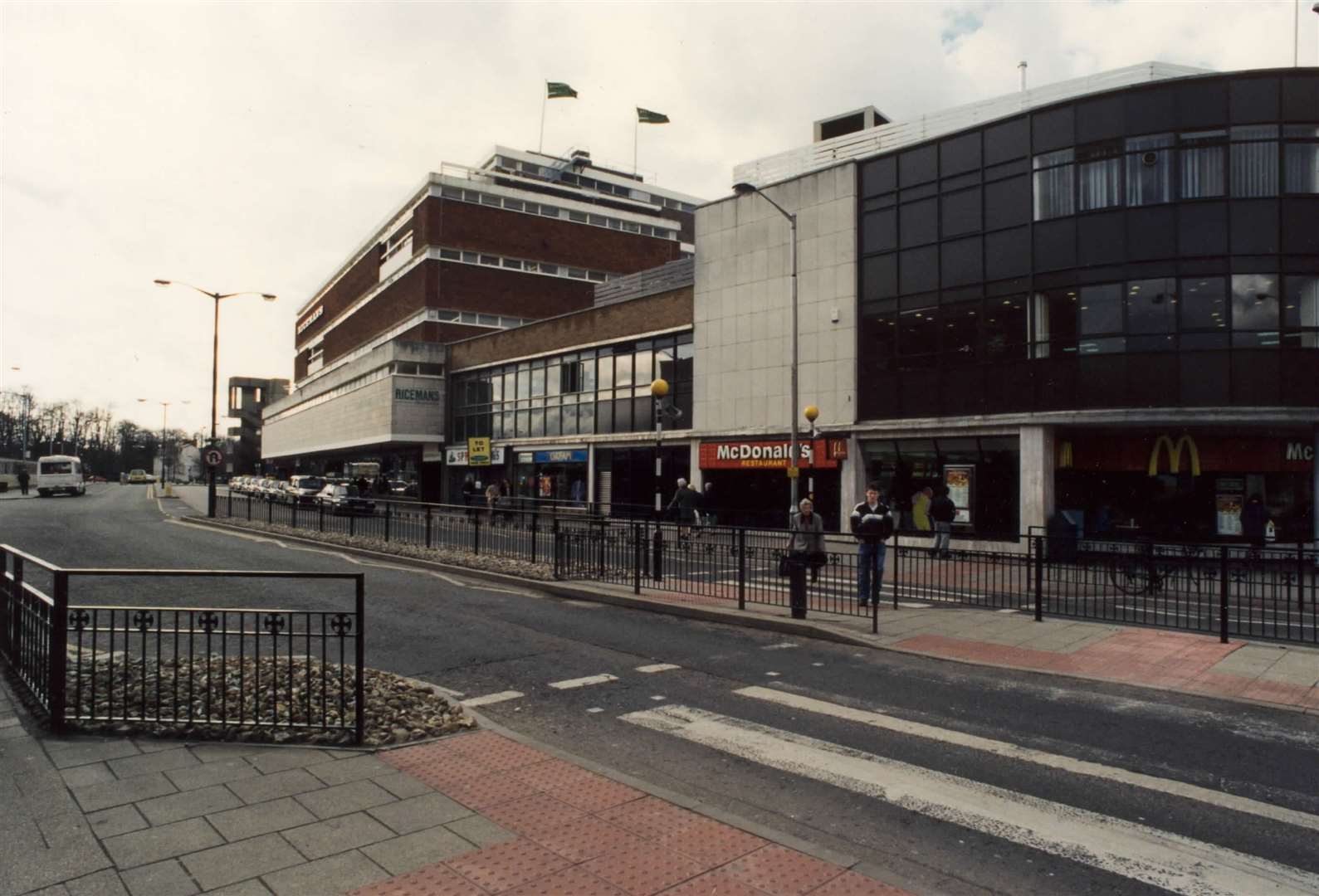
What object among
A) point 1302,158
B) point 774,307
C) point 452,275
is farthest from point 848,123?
point 452,275

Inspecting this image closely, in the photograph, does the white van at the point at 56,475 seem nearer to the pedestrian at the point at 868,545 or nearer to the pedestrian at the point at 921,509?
the pedestrian at the point at 921,509

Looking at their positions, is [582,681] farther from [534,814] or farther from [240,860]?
[240,860]

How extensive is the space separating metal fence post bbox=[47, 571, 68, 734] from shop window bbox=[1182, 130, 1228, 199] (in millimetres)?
24690

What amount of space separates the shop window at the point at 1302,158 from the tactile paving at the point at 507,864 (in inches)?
972

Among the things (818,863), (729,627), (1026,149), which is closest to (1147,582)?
(729,627)

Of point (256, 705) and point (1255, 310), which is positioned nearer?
point (256, 705)

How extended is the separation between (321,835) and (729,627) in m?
7.93

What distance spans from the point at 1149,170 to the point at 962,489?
993 centimetres

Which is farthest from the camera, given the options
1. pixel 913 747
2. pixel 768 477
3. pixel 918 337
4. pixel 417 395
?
pixel 417 395

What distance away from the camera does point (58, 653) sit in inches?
227

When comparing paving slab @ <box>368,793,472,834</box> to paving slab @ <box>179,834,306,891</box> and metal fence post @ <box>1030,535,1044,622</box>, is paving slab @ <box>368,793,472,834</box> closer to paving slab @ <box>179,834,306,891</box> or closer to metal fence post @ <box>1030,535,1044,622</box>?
paving slab @ <box>179,834,306,891</box>

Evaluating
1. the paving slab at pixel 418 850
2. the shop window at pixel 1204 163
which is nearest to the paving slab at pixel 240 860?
the paving slab at pixel 418 850

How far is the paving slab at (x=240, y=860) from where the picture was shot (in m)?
3.81

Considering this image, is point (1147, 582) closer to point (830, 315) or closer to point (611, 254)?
point (830, 315)
